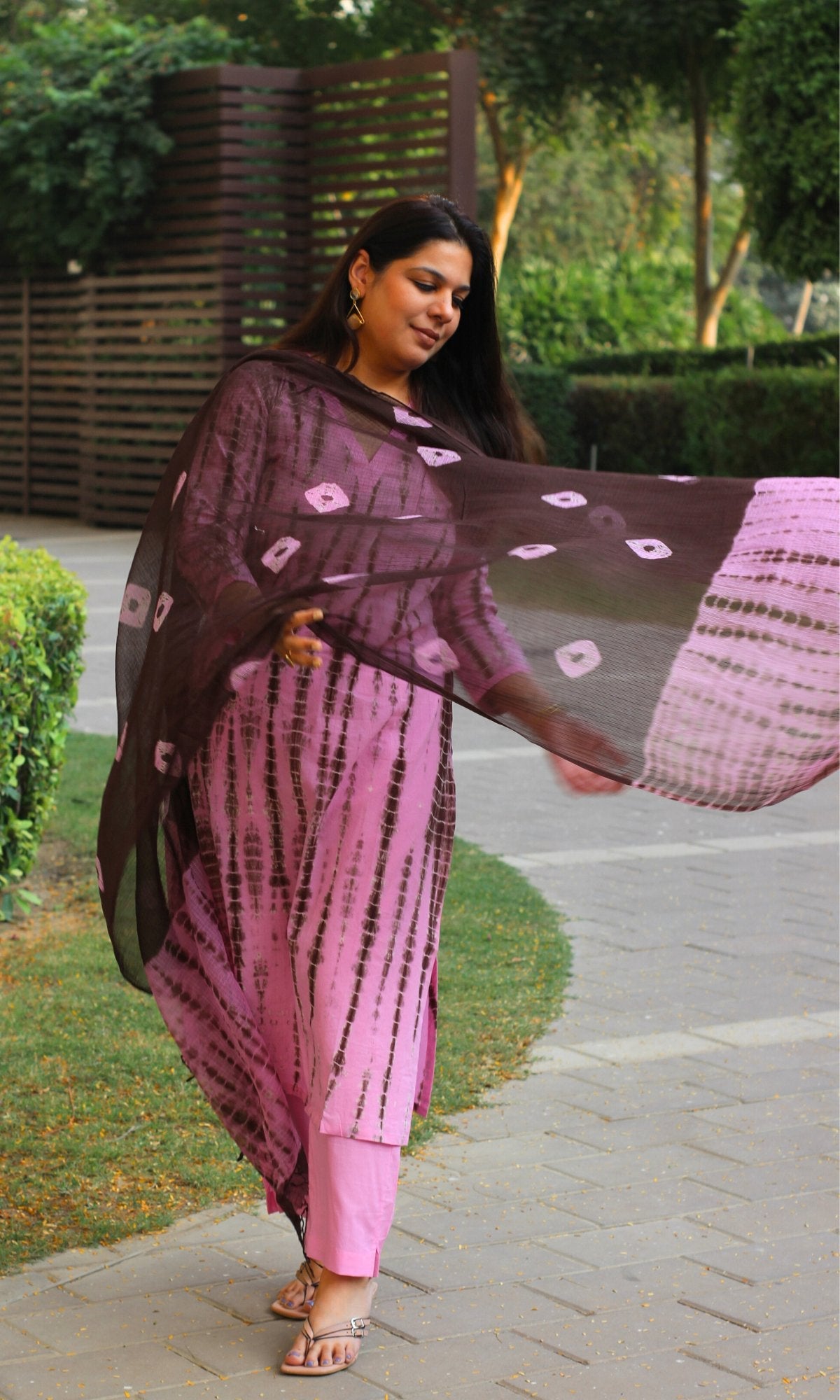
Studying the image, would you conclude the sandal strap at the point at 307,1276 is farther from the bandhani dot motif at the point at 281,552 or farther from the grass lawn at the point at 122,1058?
the bandhani dot motif at the point at 281,552

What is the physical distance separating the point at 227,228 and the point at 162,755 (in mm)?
13940

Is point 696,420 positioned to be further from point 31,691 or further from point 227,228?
point 31,691

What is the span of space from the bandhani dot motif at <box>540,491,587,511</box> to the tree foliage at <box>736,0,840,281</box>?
12.9 m

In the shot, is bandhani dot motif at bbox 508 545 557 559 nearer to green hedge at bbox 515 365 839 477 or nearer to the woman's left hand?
the woman's left hand

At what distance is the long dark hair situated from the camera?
2.99 meters

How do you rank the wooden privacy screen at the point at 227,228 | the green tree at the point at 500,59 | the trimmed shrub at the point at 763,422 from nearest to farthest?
the wooden privacy screen at the point at 227,228
the trimmed shrub at the point at 763,422
the green tree at the point at 500,59

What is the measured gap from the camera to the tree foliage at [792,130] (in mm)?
15133

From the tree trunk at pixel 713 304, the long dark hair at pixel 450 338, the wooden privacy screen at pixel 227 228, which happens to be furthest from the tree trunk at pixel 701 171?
the long dark hair at pixel 450 338

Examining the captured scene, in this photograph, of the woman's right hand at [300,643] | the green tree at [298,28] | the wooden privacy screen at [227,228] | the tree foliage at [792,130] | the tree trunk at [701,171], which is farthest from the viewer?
the green tree at [298,28]

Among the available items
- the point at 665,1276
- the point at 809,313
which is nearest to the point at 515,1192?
the point at 665,1276

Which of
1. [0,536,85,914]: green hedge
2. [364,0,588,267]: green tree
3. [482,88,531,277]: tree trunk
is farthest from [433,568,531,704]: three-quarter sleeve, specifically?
[482,88,531,277]: tree trunk

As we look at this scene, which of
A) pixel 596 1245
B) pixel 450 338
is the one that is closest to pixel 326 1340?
pixel 596 1245

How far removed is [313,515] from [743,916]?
3218 mm

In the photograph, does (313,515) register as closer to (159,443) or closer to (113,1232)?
(113,1232)
